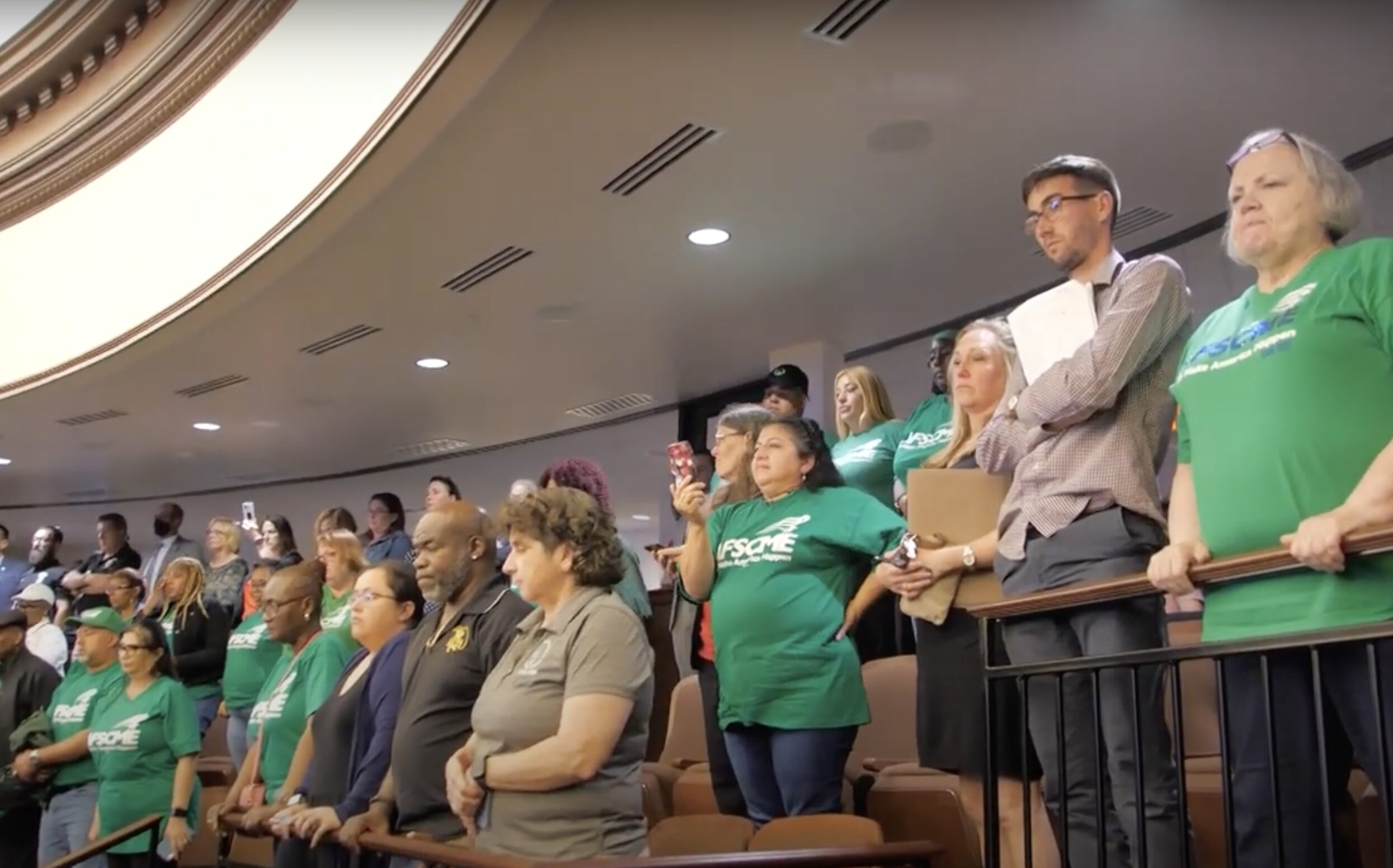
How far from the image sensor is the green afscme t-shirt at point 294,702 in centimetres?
363

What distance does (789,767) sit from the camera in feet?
8.82

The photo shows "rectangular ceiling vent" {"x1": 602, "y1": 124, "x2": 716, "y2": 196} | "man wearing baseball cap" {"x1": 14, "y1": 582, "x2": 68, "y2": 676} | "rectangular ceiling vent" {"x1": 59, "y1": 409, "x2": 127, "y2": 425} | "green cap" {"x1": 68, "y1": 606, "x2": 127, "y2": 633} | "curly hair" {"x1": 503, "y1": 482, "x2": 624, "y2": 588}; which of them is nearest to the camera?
"curly hair" {"x1": 503, "y1": 482, "x2": 624, "y2": 588}

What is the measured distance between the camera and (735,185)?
4680mm

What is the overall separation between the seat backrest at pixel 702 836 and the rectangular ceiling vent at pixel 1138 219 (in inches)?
114

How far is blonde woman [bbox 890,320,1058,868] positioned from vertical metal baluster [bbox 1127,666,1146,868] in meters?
0.34

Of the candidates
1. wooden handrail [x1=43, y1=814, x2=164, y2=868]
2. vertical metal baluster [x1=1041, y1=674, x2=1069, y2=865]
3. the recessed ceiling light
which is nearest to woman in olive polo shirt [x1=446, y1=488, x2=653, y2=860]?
vertical metal baluster [x1=1041, y1=674, x2=1069, y2=865]

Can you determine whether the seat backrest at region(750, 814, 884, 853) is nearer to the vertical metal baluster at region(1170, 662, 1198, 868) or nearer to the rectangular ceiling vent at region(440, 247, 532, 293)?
the vertical metal baluster at region(1170, 662, 1198, 868)

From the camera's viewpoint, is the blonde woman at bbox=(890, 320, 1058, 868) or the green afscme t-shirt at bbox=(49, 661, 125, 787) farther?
the green afscme t-shirt at bbox=(49, 661, 125, 787)

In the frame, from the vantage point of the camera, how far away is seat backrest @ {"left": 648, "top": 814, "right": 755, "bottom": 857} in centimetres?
277

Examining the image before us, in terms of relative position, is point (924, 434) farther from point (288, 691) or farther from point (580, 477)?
point (288, 691)

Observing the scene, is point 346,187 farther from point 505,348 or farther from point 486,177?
point 505,348

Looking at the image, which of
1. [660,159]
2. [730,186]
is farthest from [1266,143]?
[730,186]

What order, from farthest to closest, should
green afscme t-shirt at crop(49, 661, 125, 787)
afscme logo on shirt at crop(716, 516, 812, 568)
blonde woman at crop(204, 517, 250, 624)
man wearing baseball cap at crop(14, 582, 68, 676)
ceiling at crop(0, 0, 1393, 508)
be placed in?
man wearing baseball cap at crop(14, 582, 68, 676) → blonde woman at crop(204, 517, 250, 624) → green afscme t-shirt at crop(49, 661, 125, 787) → ceiling at crop(0, 0, 1393, 508) → afscme logo on shirt at crop(716, 516, 812, 568)

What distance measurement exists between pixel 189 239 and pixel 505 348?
5.67 ft
